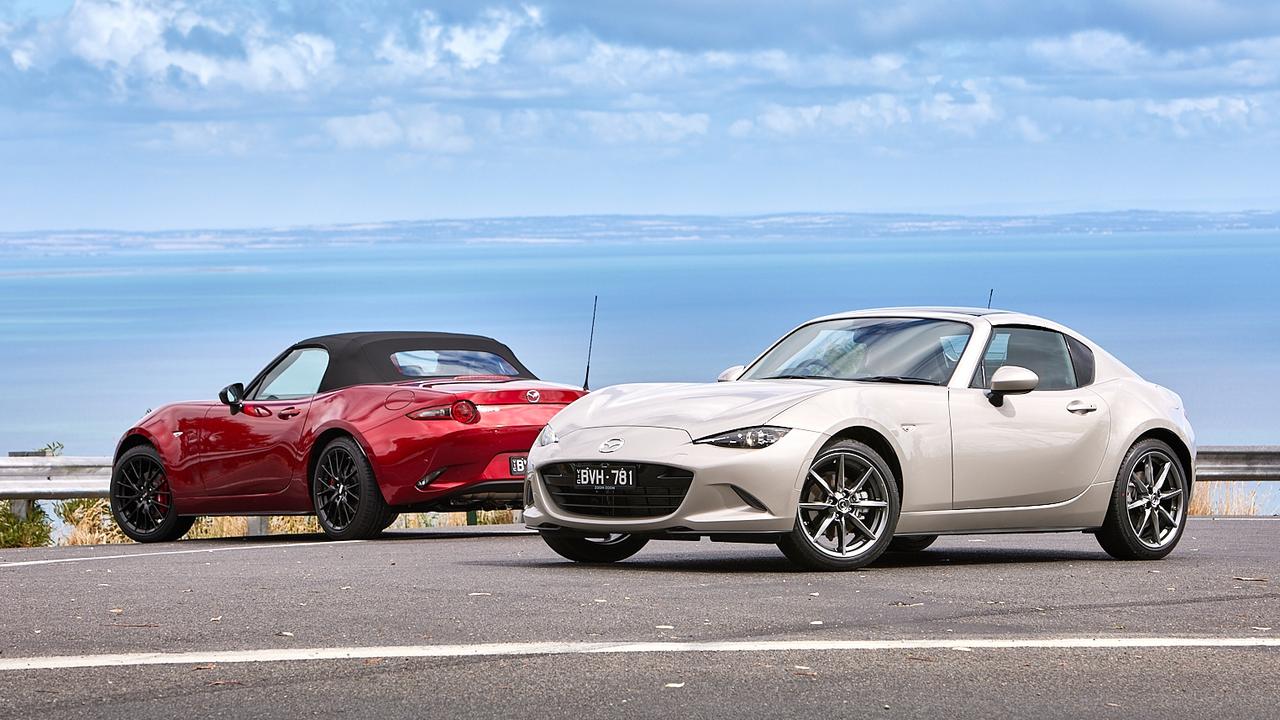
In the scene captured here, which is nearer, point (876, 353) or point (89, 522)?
point (876, 353)

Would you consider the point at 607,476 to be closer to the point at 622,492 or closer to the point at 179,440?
the point at 622,492

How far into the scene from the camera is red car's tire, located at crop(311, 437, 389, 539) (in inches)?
539

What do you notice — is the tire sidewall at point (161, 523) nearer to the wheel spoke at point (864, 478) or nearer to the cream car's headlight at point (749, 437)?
the cream car's headlight at point (749, 437)

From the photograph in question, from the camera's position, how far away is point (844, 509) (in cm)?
1048

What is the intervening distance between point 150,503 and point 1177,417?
769cm

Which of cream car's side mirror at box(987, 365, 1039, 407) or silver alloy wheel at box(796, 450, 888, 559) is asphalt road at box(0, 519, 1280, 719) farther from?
cream car's side mirror at box(987, 365, 1039, 407)

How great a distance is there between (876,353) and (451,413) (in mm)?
3390

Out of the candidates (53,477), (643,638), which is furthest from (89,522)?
(643,638)

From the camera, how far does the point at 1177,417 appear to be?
12023 millimetres

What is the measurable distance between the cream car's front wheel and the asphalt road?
0.21m

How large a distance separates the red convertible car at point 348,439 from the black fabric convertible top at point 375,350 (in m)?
0.01

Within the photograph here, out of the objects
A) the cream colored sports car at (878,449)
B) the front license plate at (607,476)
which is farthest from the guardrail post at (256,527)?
the front license plate at (607,476)

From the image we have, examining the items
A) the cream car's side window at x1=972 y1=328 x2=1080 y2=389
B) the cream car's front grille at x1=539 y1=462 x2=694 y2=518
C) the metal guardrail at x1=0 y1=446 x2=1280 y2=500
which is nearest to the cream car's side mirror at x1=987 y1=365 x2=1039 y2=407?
the cream car's side window at x1=972 y1=328 x2=1080 y2=389

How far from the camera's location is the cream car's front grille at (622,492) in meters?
10.3
